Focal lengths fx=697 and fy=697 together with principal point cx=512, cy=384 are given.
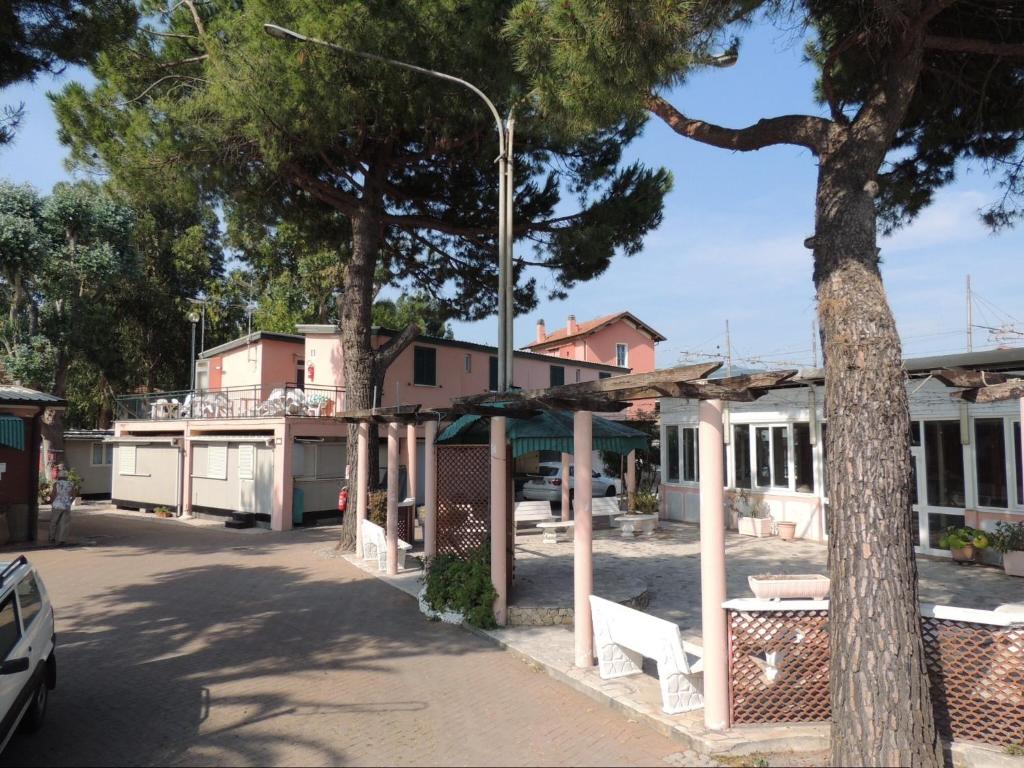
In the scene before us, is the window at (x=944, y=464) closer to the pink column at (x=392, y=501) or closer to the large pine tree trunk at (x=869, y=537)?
the large pine tree trunk at (x=869, y=537)

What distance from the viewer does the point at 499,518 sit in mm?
8422

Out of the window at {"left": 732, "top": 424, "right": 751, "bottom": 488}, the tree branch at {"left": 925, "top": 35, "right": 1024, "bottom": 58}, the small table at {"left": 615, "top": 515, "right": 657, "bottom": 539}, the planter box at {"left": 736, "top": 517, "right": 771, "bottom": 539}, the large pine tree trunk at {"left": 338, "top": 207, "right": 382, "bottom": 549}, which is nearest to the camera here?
the tree branch at {"left": 925, "top": 35, "right": 1024, "bottom": 58}

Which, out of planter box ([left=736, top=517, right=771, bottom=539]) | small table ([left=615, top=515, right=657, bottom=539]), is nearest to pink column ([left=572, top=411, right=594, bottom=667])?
small table ([left=615, top=515, right=657, bottom=539])

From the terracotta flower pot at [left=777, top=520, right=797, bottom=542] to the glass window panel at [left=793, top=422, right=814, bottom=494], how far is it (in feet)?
2.67

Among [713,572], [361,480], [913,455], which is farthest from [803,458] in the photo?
[713,572]

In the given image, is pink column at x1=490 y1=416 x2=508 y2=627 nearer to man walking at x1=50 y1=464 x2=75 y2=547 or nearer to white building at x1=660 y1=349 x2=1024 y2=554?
white building at x1=660 y1=349 x2=1024 y2=554

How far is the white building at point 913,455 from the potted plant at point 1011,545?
1.06 feet

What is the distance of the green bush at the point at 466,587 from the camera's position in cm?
831

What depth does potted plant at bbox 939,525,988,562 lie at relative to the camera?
469 inches

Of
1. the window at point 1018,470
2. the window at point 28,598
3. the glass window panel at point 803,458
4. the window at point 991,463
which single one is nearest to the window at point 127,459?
the window at point 28,598

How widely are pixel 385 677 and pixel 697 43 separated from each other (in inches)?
264

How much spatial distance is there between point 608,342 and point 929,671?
33797 millimetres

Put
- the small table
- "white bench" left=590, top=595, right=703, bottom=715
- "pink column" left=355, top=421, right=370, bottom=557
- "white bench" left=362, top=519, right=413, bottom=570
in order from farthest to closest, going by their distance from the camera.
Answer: the small table → "pink column" left=355, top=421, right=370, bottom=557 → "white bench" left=362, top=519, right=413, bottom=570 → "white bench" left=590, top=595, right=703, bottom=715

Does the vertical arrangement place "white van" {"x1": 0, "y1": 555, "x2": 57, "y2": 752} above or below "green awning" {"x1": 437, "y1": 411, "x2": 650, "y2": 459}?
below
